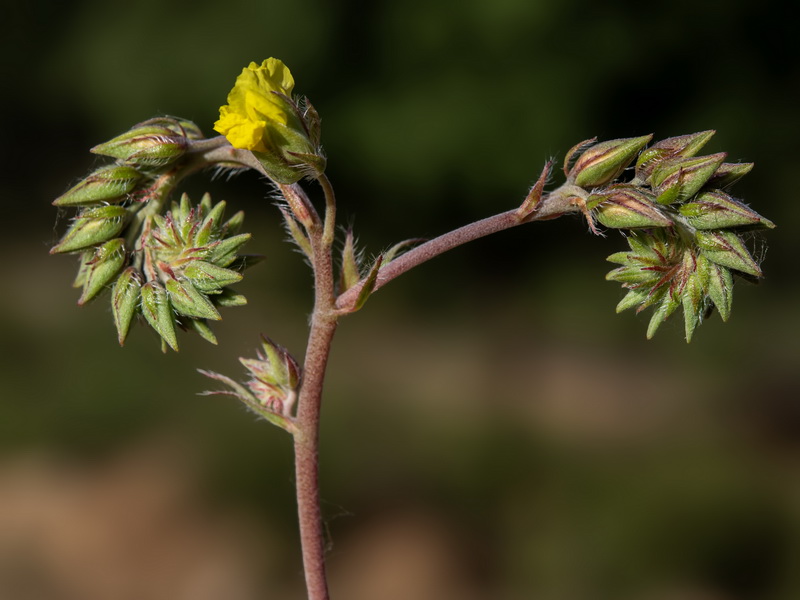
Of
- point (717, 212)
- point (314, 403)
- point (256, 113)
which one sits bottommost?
point (314, 403)

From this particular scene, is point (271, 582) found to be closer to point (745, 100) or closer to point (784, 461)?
point (784, 461)

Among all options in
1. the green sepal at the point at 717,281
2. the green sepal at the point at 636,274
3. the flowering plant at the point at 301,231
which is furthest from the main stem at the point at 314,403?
the green sepal at the point at 717,281

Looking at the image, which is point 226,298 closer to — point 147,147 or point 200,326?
point 200,326

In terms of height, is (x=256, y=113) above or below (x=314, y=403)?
above

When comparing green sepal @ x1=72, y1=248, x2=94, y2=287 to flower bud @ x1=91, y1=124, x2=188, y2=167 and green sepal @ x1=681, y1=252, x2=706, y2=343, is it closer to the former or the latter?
flower bud @ x1=91, y1=124, x2=188, y2=167

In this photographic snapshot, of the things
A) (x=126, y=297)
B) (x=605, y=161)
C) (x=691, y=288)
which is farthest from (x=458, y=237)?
(x=126, y=297)
